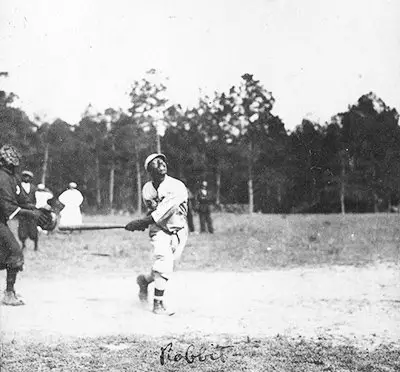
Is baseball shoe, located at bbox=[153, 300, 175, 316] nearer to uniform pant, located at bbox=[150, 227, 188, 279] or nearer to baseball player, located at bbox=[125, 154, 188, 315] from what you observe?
baseball player, located at bbox=[125, 154, 188, 315]

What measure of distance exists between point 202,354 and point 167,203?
2.05 m

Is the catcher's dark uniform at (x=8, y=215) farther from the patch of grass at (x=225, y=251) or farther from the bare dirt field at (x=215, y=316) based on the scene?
the patch of grass at (x=225, y=251)

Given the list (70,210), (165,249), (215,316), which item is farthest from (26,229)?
(215,316)

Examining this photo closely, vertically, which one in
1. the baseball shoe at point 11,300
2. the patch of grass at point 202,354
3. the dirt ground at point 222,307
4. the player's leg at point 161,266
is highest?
the player's leg at point 161,266

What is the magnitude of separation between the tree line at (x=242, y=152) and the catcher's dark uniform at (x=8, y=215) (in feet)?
77.9

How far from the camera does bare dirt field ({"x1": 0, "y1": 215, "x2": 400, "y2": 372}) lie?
13.1ft

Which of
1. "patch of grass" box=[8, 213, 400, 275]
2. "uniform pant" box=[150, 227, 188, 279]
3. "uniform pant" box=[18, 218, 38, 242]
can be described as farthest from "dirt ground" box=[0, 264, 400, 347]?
"uniform pant" box=[18, 218, 38, 242]

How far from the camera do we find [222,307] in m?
6.10

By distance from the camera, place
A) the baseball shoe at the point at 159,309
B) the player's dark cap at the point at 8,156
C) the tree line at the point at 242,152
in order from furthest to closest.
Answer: the tree line at the point at 242,152
the player's dark cap at the point at 8,156
the baseball shoe at the point at 159,309

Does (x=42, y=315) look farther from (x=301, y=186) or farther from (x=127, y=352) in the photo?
(x=301, y=186)

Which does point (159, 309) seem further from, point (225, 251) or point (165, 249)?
point (225, 251)

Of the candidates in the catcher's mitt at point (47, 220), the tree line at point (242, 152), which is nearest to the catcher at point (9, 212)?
the catcher's mitt at point (47, 220)

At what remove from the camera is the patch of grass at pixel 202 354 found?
3816 millimetres
